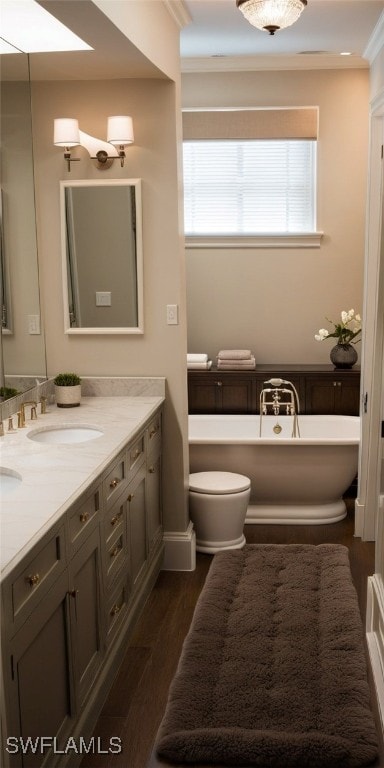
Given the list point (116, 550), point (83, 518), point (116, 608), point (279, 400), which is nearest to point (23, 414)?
point (116, 550)

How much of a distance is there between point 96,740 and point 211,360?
340cm

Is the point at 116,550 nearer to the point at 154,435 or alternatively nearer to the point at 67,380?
the point at 154,435

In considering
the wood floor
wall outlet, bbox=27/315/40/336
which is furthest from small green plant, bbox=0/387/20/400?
the wood floor

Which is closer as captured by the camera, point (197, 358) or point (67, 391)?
point (67, 391)

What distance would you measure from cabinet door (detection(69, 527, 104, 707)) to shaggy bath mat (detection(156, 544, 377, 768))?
32cm

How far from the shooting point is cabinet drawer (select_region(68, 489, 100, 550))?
2.44 metres

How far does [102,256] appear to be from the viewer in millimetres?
4094

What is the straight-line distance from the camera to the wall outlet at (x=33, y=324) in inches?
147

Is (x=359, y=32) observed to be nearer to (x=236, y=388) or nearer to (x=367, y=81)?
(x=367, y=81)

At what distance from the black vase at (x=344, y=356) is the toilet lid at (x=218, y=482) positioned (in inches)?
49.5

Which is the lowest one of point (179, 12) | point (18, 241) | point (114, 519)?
point (114, 519)

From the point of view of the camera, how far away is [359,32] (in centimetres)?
447

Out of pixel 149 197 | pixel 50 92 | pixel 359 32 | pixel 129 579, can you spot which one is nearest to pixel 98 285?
pixel 149 197

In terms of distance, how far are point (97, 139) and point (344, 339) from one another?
230 centimetres
